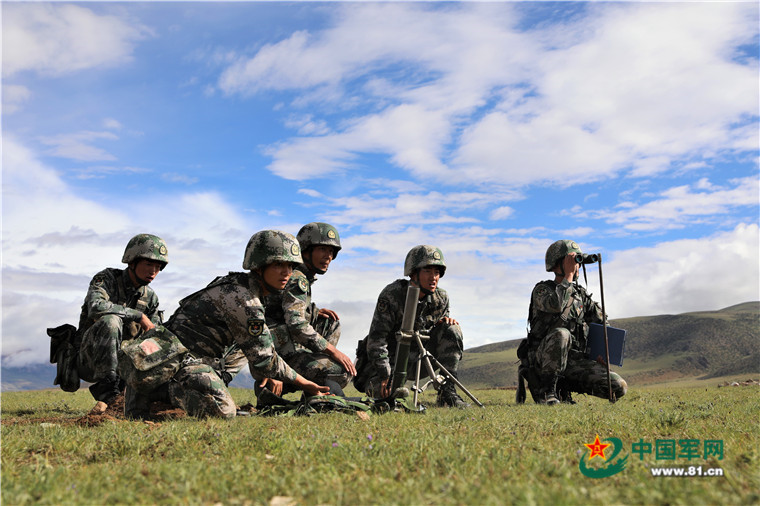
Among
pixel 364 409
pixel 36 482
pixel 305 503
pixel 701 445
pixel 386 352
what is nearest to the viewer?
pixel 305 503

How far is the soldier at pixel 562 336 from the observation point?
10469mm

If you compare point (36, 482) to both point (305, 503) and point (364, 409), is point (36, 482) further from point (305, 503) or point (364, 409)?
point (364, 409)

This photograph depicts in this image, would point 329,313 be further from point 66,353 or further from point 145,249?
point 66,353

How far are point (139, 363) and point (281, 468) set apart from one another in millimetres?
3682

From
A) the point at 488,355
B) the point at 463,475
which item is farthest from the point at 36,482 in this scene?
the point at 488,355

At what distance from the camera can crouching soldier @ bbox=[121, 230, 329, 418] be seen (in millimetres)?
7074

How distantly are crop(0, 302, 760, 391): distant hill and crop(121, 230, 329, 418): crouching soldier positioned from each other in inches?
3208

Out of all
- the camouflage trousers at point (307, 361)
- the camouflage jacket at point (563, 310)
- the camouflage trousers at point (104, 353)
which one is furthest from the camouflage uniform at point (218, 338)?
the camouflage jacket at point (563, 310)

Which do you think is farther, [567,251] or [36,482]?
Answer: [567,251]

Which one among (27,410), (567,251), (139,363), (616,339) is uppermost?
(567,251)

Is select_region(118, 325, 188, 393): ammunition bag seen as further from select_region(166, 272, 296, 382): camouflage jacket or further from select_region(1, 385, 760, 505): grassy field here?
select_region(1, 385, 760, 505): grassy field

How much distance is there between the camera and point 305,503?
3346mm

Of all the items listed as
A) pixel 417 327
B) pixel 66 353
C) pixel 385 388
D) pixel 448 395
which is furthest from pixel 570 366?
pixel 66 353

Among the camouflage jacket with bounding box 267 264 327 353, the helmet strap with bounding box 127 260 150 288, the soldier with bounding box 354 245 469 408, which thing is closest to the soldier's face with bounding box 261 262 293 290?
the camouflage jacket with bounding box 267 264 327 353
